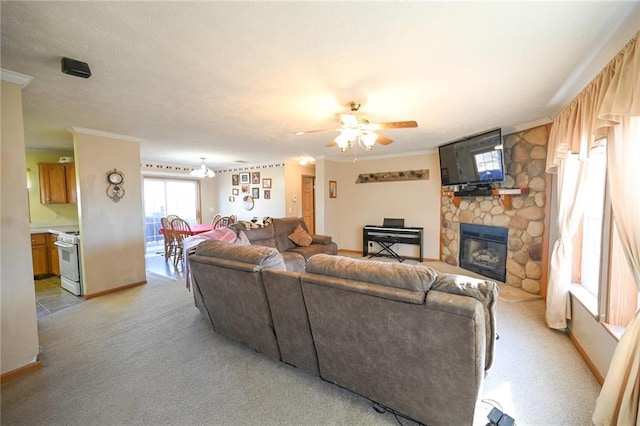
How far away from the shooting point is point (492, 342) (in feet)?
4.65

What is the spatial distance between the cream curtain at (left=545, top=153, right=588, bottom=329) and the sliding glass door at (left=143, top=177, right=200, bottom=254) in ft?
25.2

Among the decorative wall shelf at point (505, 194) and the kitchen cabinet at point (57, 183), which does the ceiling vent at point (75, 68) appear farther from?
the decorative wall shelf at point (505, 194)

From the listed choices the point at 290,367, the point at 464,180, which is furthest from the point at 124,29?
the point at 464,180

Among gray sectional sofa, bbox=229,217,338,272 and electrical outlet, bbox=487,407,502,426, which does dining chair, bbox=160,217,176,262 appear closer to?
gray sectional sofa, bbox=229,217,338,272

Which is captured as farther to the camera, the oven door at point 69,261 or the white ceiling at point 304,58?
the oven door at point 69,261

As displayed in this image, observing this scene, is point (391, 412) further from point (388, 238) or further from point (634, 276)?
point (388, 238)

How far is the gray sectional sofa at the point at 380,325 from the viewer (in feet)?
4.27

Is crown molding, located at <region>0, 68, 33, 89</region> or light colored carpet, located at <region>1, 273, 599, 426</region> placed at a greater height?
crown molding, located at <region>0, 68, 33, 89</region>

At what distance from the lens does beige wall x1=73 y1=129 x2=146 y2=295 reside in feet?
11.4

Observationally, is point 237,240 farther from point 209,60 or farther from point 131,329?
point 209,60

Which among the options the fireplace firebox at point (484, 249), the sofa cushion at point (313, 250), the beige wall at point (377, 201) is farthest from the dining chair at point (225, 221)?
the fireplace firebox at point (484, 249)

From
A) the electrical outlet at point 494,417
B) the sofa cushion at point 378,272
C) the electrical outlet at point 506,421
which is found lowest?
the electrical outlet at point 494,417

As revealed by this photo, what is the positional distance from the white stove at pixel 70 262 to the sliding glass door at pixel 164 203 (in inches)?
105

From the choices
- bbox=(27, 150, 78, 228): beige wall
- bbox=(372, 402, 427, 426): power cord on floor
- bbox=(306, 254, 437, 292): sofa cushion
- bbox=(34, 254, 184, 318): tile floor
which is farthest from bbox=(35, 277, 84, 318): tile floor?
bbox=(372, 402, 427, 426): power cord on floor
